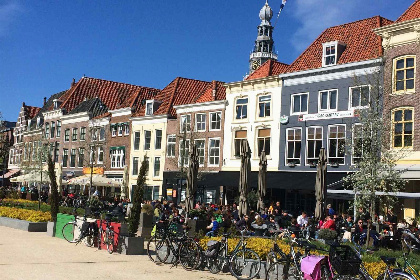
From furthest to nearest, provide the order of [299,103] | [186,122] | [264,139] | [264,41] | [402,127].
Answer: [264,41]
[186,122]
[264,139]
[299,103]
[402,127]

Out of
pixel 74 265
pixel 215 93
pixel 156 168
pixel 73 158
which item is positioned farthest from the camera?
pixel 73 158

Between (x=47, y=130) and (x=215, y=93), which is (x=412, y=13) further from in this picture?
(x=47, y=130)

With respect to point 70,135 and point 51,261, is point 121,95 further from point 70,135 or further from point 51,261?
point 51,261

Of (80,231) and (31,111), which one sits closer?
(80,231)

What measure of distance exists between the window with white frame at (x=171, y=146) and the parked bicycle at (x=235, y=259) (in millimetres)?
29858

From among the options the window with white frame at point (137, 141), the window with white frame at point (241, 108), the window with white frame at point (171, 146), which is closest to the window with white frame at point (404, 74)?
the window with white frame at point (241, 108)

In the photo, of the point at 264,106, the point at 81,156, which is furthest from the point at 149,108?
the point at 264,106

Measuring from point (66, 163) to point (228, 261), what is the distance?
48.8 meters

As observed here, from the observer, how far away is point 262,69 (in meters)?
38.6

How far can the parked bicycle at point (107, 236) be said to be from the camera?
55.1 ft

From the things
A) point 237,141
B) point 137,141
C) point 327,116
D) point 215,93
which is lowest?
point 237,141

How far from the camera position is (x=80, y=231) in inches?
733

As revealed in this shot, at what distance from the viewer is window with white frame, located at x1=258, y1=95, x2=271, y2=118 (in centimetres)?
3578

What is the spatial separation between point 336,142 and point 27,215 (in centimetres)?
1787
